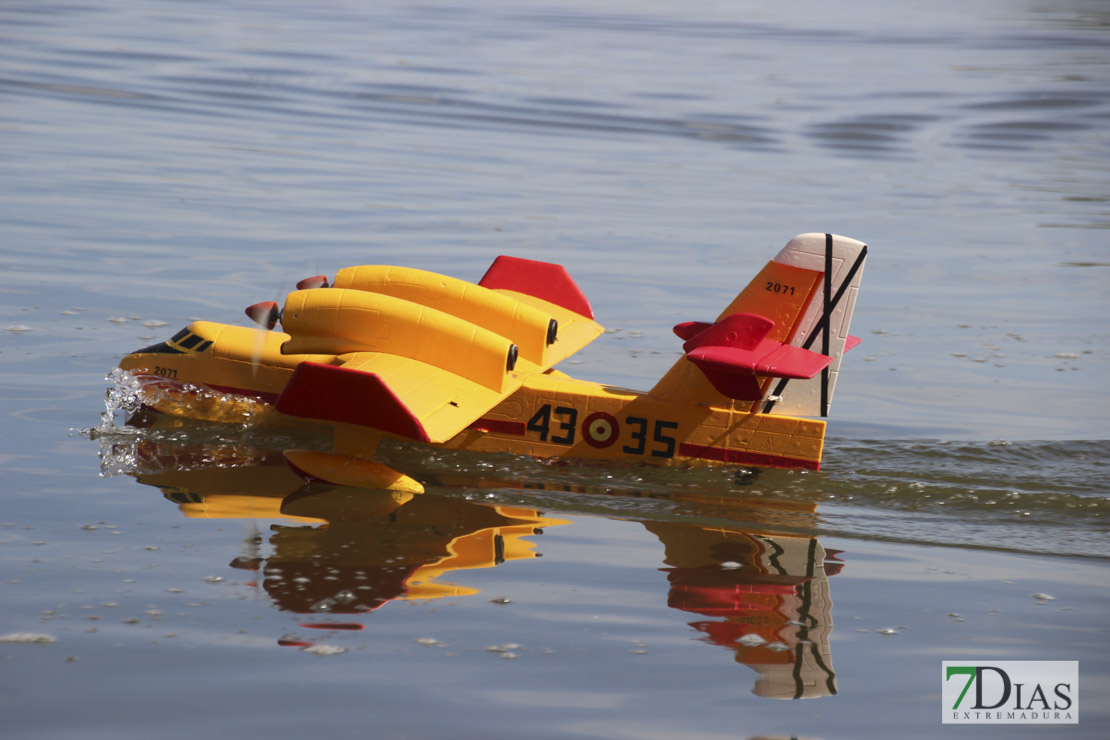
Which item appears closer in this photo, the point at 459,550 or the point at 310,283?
the point at 459,550

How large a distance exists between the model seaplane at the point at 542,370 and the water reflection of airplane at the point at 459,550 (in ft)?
2.31

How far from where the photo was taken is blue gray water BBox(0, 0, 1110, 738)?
27.1 feet

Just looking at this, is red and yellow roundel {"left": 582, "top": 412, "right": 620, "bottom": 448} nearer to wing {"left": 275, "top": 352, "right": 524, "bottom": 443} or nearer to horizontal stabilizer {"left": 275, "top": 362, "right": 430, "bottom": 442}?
wing {"left": 275, "top": 352, "right": 524, "bottom": 443}

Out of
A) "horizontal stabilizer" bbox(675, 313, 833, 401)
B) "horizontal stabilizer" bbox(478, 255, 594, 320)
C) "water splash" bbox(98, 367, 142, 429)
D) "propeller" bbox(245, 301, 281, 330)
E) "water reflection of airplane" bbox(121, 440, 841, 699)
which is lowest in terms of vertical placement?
"water reflection of airplane" bbox(121, 440, 841, 699)

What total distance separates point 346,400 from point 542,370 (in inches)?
131

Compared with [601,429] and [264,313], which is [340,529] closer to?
[264,313]

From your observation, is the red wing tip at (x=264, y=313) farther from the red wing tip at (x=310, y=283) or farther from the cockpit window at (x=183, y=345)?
the cockpit window at (x=183, y=345)

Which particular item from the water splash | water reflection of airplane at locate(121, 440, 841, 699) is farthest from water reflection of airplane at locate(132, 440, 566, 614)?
the water splash

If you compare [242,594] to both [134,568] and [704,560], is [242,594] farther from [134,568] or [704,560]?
[704,560]

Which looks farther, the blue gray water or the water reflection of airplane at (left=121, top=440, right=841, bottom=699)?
the water reflection of airplane at (left=121, top=440, right=841, bottom=699)

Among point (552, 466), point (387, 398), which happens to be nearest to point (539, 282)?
point (552, 466)

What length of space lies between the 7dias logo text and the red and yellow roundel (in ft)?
18.0

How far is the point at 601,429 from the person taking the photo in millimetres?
13430

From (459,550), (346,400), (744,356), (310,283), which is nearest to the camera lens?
(459,550)
